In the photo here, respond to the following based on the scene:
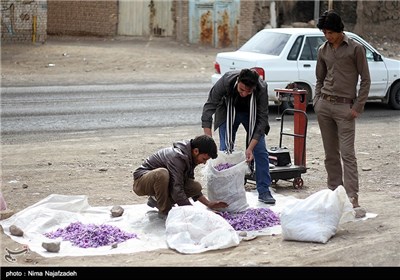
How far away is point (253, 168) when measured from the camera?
32.1 feet

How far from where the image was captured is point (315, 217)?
24.8 ft

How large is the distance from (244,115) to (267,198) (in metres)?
A: 0.96

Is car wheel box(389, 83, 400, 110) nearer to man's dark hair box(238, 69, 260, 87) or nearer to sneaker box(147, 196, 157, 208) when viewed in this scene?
man's dark hair box(238, 69, 260, 87)

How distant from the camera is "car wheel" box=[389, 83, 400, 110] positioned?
698 inches

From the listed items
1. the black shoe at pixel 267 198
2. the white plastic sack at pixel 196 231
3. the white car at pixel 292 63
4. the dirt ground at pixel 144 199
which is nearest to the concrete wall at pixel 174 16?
the dirt ground at pixel 144 199

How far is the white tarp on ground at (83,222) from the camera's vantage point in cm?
748

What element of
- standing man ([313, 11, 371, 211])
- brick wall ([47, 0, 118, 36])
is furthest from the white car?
brick wall ([47, 0, 118, 36])

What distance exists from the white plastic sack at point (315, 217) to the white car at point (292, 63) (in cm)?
812

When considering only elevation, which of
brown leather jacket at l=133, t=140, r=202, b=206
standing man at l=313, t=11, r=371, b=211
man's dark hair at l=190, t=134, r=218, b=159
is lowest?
brown leather jacket at l=133, t=140, r=202, b=206

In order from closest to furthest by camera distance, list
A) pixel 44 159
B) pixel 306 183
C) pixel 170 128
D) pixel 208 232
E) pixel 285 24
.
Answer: pixel 208 232 → pixel 306 183 → pixel 44 159 → pixel 170 128 → pixel 285 24

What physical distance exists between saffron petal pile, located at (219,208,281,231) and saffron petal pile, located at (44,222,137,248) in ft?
3.45

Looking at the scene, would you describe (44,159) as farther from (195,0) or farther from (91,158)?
(195,0)

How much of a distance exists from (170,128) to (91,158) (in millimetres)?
3245
